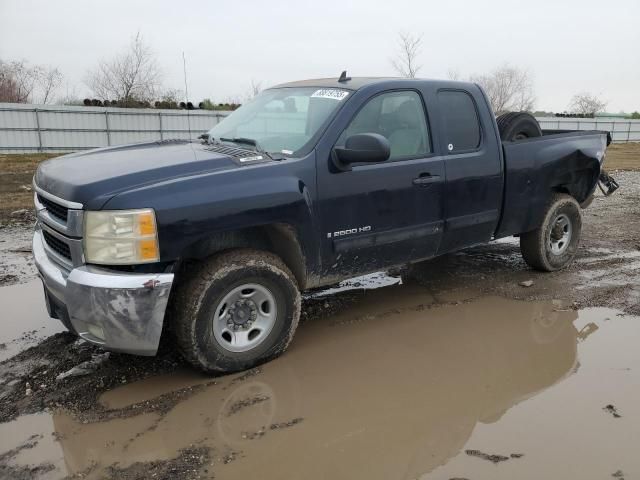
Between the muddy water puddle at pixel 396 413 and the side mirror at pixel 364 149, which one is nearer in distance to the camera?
the muddy water puddle at pixel 396 413

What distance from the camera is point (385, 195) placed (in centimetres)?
421

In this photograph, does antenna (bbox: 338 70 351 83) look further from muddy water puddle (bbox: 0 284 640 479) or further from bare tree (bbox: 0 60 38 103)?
bare tree (bbox: 0 60 38 103)

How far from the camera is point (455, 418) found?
319cm

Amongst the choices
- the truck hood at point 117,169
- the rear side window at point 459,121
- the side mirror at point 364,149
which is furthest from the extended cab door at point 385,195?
the truck hood at point 117,169

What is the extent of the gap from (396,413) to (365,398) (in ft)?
0.81

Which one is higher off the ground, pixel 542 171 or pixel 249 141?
pixel 249 141

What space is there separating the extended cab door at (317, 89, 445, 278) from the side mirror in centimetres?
12

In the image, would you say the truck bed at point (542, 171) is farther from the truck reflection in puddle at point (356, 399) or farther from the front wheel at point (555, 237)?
the truck reflection in puddle at point (356, 399)

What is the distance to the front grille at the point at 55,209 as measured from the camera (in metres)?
3.40

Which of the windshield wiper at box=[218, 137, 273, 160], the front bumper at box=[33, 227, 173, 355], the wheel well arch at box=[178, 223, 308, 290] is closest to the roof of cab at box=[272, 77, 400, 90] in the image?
the windshield wiper at box=[218, 137, 273, 160]

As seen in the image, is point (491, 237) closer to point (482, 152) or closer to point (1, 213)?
point (482, 152)

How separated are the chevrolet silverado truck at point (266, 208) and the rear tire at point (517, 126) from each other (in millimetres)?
237

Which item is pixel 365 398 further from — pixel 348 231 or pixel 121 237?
pixel 121 237

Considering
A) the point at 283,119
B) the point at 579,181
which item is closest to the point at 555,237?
the point at 579,181
